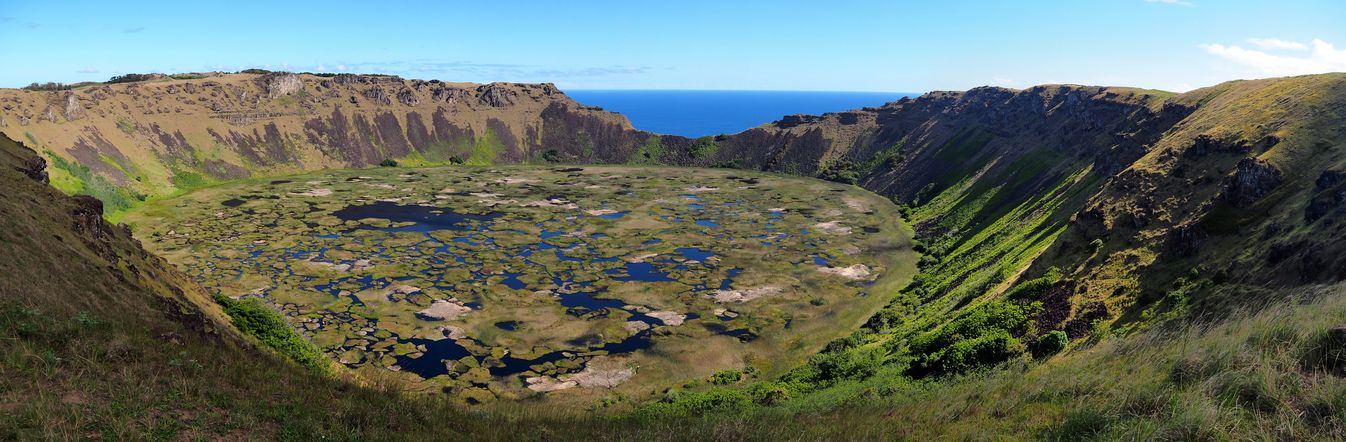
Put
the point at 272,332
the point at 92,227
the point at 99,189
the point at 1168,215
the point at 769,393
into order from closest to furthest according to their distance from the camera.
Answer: the point at 769,393 < the point at 92,227 < the point at 272,332 < the point at 1168,215 < the point at 99,189

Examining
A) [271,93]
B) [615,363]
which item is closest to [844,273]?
[615,363]

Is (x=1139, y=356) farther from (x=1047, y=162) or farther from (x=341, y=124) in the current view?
(x=341, y=124)

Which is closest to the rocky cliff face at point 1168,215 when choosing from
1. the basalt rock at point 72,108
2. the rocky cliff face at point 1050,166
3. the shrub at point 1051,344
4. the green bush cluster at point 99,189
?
the rocky cliff face at point 1050,166

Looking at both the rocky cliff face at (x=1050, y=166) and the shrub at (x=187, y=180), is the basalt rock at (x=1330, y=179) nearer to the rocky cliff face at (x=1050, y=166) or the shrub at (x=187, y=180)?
the rocky cliff face at (x=1050, y=166)

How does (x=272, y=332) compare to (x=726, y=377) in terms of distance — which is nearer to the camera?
(x=272, y=332)

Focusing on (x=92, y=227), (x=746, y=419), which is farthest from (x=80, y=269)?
(x=746, y=419)

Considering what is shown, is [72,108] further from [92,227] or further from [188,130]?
[92,227]

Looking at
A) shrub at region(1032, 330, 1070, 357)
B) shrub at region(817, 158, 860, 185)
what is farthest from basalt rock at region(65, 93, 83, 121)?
shrub at region(817, 158, 860, 185)
